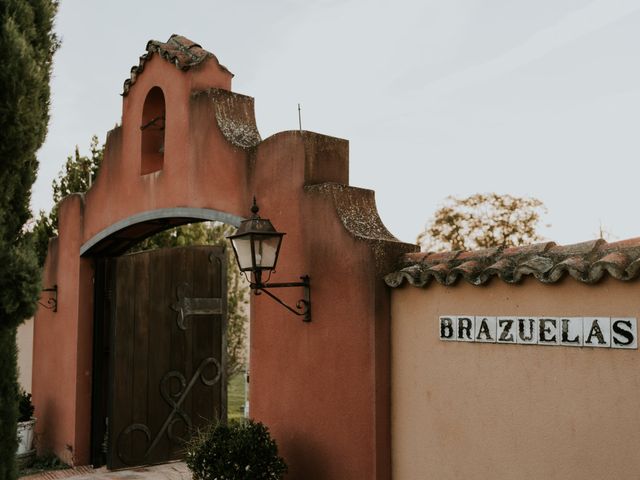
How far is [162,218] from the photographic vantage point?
6.85m

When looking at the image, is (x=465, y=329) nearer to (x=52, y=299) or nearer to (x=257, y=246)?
(x=257, y=246)

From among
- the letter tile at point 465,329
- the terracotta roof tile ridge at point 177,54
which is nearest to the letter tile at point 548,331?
the letter tile at point 465,329

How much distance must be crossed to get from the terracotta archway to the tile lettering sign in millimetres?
638

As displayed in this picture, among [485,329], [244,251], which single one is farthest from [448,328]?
[244,251]

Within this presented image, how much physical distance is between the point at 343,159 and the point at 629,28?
11.5 feet

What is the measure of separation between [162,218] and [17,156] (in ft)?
7.68

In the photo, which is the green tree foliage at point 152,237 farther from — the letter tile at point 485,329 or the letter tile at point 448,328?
the letter tile at point 485,329

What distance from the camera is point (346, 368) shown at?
4.95 metres

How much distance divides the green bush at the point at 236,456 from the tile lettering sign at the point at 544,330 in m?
1.59

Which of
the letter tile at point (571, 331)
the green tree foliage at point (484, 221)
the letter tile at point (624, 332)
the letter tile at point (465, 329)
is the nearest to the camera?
the letter tile at point (624, 332)

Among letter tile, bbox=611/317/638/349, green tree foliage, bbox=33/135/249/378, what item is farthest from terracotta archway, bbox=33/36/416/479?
green tree foliage, bbox=33/135/249/378

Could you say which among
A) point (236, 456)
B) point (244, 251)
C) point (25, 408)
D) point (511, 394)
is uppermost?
point (244, 251)

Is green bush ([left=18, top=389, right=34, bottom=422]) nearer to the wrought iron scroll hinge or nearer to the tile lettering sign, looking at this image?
the wrought iron scroll hinge

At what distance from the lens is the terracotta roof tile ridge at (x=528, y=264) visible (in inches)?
140
